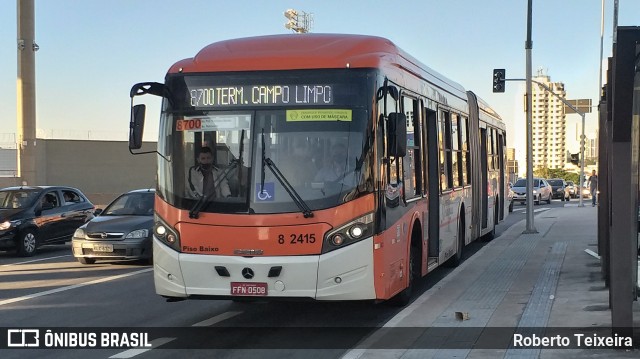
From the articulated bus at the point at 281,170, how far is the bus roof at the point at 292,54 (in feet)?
0.05

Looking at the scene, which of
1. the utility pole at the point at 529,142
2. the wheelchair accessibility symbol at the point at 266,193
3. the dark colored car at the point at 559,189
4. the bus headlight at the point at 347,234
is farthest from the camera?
the dark colored car at the point at 559,189

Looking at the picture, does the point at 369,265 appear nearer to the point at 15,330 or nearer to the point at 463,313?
the point at 463,313

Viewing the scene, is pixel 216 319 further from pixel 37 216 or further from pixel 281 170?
pixel 37 216

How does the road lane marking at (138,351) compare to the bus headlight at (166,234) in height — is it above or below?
below

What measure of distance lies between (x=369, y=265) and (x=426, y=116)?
143 inches

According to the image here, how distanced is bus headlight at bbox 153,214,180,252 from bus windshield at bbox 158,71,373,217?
282mm

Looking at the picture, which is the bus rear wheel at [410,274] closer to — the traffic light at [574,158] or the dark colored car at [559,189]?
the traffic light at [574,158]

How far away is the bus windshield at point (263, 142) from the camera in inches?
304

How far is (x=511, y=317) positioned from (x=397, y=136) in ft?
8.06

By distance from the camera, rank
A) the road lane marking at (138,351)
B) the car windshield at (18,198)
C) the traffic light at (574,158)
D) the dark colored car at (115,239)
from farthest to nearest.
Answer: the traffic light at (574,158) < the car windshield at (18,198) < the dark colored car at (115,239) < the road lane marking at (138,351)

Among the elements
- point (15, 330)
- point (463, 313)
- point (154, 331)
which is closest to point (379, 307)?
point (463, 313)

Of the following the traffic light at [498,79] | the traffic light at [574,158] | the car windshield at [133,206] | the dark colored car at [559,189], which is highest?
the traffic light at [498,79]

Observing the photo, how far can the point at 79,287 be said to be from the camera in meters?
11.9

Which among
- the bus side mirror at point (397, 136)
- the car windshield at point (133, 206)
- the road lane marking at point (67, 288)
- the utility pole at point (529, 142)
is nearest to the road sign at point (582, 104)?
the utility pole at point (529, 142)
